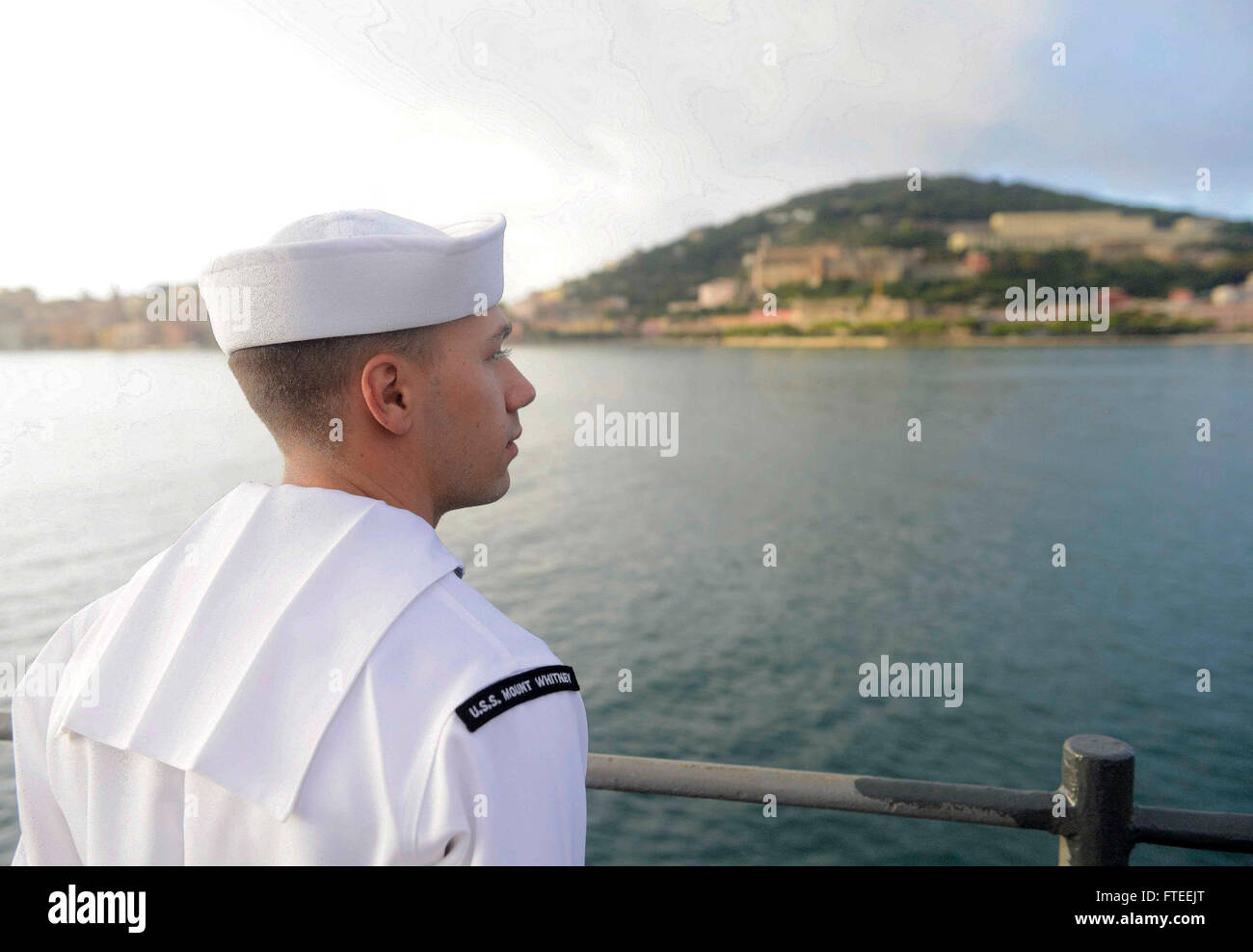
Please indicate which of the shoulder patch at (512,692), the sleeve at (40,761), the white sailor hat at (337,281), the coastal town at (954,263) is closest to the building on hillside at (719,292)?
the coastal town at (954,263)

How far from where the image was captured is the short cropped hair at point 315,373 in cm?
105

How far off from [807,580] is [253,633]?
18282 millimetres

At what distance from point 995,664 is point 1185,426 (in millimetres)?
35000

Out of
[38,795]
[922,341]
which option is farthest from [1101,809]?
[922,341]

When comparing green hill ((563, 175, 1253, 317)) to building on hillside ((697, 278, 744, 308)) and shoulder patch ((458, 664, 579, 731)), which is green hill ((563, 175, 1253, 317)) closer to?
building on hillside ((697, 278, 744, 308))

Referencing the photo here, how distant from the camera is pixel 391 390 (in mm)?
1050

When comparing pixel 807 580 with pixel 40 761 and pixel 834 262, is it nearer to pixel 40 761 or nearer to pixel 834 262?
pixel 40 761

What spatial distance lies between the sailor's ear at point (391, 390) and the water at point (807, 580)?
7.72 metres

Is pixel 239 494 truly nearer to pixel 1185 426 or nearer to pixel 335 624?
pixel 335 624

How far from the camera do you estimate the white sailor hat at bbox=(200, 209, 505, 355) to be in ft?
3.42

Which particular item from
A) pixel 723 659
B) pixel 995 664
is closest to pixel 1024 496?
pixel 995 664

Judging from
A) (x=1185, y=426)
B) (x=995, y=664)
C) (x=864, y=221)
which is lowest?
(x=995, y=664)
